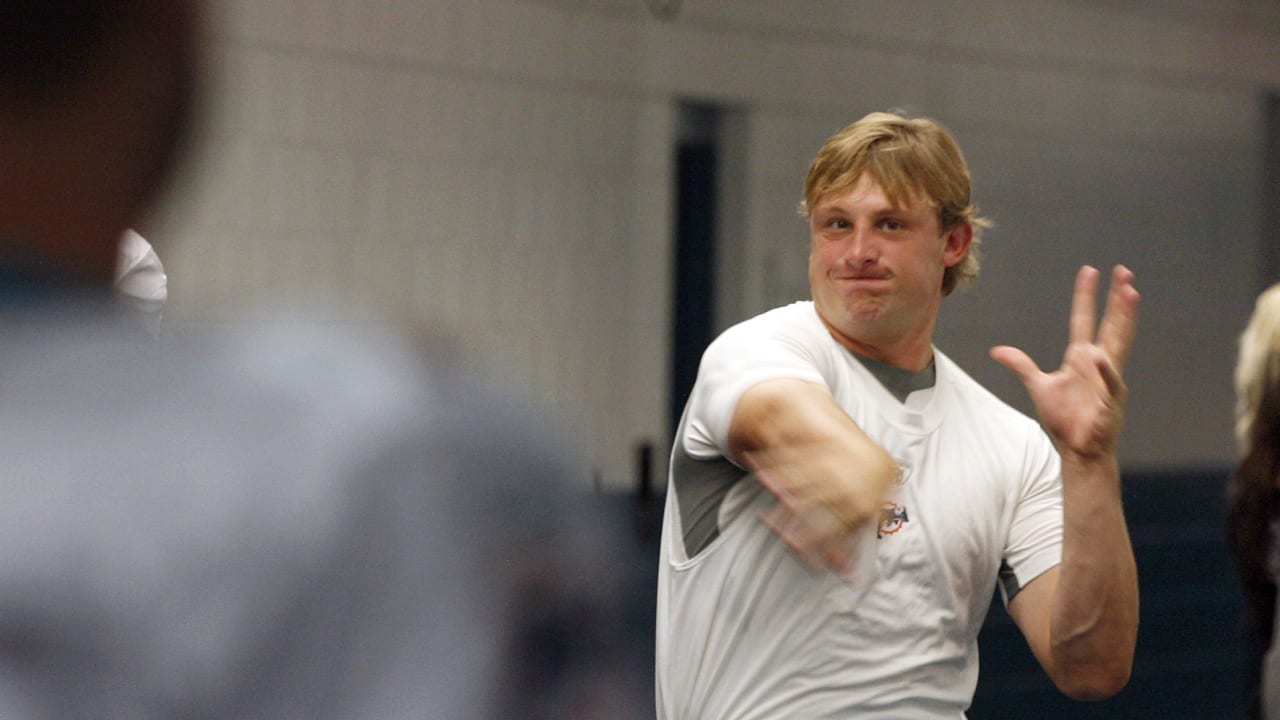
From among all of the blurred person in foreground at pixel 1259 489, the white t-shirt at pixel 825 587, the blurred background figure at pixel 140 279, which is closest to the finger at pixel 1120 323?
the white t-shirt at pixel 825 587

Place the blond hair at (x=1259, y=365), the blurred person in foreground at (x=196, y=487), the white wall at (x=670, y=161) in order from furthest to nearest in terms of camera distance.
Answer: the white wall at (x=670, y=161) < the blond hair at (x=1259, y=365) < the blurred person in foreground at (x=196, y=487)

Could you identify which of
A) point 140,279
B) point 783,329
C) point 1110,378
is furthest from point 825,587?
point 140,279

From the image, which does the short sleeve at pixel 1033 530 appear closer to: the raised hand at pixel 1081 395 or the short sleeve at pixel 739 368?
the raised hand at pixel 1081 395

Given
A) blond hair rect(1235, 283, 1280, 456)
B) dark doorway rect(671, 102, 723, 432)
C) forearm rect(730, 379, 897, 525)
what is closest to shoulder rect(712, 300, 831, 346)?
forearm rect(730, 379, 897, 525)

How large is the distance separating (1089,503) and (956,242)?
42cm

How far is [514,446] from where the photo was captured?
0.47 m

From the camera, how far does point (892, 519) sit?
1943 mm

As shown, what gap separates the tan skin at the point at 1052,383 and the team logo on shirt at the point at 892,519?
196 mm

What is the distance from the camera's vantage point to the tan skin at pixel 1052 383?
6.21 feet

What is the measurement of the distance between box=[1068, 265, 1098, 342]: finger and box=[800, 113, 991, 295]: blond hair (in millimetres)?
205

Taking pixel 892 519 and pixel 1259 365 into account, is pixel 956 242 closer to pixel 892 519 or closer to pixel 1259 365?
pixel 892 519

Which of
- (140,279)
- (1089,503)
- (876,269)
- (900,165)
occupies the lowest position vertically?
(1089,503)

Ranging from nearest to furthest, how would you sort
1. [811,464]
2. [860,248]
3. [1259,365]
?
[811,464]
[860,248]
[1259,365]

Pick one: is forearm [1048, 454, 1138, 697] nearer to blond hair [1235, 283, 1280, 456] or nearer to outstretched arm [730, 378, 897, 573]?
outstretched arm [730, 378, 897, 573]
